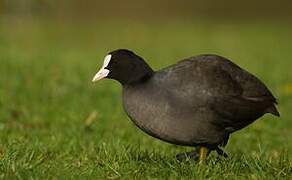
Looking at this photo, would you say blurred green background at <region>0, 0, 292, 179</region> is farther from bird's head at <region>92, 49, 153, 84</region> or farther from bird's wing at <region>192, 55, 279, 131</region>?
bird's head at <region>92, 49, 153, 84</region>

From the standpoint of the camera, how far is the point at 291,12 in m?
34.4

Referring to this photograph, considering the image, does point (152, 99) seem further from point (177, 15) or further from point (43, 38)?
point (177, 15)

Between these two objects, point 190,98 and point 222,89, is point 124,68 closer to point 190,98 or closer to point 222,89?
point 190,98

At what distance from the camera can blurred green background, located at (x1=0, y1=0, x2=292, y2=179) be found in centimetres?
565

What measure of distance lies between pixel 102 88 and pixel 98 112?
6.70ft

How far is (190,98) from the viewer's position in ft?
18.5

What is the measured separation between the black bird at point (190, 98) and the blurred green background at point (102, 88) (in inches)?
9.8

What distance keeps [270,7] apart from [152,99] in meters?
31.2

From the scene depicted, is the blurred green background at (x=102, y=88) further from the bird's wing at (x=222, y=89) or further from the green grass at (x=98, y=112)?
the bird's wing at (x=222, y=89)

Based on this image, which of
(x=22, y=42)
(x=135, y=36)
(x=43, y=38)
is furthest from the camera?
(x=135, y=36)

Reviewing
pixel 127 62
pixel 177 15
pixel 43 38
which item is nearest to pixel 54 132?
pixel 127 62

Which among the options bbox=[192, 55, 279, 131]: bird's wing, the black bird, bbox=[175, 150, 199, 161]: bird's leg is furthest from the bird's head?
bbox=[175, 150, 199, 161]: bird's leg

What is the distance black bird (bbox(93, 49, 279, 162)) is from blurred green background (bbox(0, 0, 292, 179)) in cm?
25

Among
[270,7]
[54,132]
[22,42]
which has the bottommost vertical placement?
[270,7]
